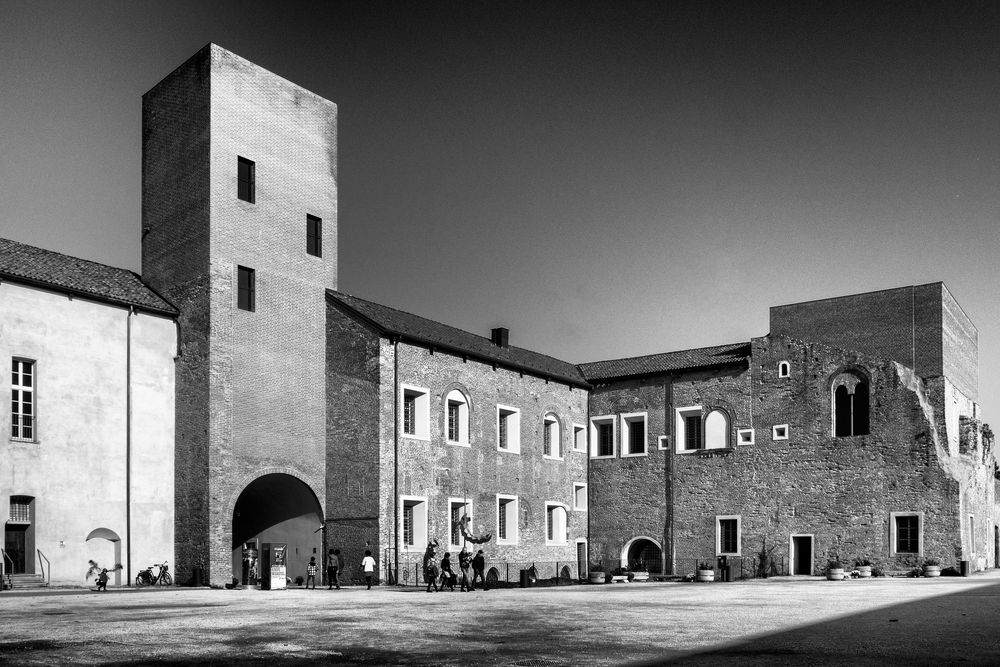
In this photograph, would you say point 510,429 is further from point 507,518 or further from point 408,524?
point 408,524

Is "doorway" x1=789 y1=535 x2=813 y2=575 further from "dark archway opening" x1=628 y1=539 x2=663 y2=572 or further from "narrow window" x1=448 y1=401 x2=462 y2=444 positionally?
"narrow window" x1=448 y1=401 x2=462 y2=444

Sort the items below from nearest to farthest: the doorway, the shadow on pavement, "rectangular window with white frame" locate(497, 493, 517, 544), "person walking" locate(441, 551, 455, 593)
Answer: the shadow on pavement < "person walking" locate(441, 551, 455, 593) < the doorway < "rectangular window with white frame" locate(497, 493, 517, 544)

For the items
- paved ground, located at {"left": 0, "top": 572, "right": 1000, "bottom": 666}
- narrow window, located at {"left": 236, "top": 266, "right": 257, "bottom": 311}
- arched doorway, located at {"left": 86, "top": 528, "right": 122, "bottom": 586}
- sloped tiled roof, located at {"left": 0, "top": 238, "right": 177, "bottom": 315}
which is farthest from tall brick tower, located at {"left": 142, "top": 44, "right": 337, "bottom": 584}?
paved ground, located at {"left": 0, "top": 572, "right": 1000, "bottom": 666}

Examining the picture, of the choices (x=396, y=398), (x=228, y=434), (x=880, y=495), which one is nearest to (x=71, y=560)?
(x=228, y=434)

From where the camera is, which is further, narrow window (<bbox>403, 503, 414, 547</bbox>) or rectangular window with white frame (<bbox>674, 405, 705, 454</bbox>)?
rectangular window with white frame (<bbox>674, 405, 705, 454</bbox>)

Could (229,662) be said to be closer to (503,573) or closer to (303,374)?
(303,374)

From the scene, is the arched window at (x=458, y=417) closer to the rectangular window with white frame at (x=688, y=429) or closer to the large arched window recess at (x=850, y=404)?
the rectangular window with white frame at (x=688, y=429)

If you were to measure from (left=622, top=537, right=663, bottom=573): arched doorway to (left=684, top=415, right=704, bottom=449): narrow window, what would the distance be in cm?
418

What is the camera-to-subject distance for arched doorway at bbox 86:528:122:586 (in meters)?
26.8

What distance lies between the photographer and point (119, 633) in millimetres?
13750

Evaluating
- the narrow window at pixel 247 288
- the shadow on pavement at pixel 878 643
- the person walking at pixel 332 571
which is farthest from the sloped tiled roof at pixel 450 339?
the shadow on pavement at pixel 878 643

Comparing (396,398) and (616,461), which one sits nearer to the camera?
(396,398)

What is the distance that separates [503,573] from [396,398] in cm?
811

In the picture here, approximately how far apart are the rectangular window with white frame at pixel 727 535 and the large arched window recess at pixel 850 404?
517 centimetres
